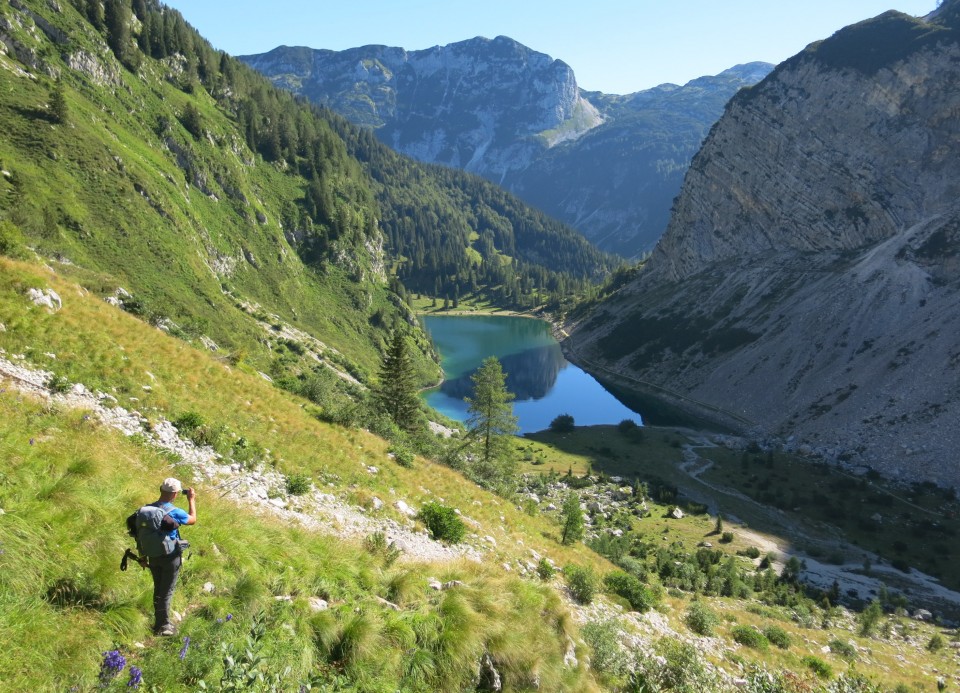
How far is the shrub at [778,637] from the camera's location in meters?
18.3

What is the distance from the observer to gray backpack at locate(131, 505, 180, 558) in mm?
6688

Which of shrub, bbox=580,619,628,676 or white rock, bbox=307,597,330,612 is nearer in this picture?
white rock, bbox=307,597,330,612

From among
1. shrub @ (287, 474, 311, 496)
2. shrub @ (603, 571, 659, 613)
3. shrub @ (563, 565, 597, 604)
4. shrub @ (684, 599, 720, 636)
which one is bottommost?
shrub @ (684, 599, 720, 636)

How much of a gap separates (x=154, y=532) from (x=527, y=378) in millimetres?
123318

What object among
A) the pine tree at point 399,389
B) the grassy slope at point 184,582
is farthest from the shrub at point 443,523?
the pine tree at point 399,389

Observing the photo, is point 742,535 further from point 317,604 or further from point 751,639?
point 317,604

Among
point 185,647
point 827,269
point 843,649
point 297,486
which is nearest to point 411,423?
point 297,486

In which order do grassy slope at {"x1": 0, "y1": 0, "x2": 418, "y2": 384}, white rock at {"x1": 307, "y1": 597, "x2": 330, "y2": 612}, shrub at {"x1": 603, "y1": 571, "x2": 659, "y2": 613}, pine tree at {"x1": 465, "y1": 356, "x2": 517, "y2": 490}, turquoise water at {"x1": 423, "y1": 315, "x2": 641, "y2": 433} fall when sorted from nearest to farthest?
white rock at {"x1": 307, "y1": 597, "x2": 330, "y2": 612} < shrub at {"x1": 603, "y1": 571, "x2": 659, "y2": 613} < pine tree at {"x1": 465, "y1": 356, "x2": 517, "y2": 490} < grassy slope at {"x1": 0, "y1": 0, "x2": 418, "y2": 384} < turquoise water at {"x1": 423, "y1": 315, "x2": 641, "y2": 433}

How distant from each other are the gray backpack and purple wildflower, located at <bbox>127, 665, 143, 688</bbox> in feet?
5.30

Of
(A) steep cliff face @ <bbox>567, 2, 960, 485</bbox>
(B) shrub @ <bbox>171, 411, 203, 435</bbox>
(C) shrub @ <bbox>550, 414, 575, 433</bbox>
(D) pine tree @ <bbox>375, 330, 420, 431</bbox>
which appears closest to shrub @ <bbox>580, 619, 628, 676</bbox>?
(B) shrub @ <bbox>171, 411, 203, 435</bbox>

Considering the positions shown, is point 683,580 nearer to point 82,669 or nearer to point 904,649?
point 904,649

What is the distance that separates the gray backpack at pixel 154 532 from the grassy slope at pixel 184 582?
79 centimetres

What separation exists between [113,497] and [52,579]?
8.32ft

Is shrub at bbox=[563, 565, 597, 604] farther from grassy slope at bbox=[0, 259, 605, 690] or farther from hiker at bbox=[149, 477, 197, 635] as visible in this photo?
hiker at bbox=[149, 477, 197, 635]
